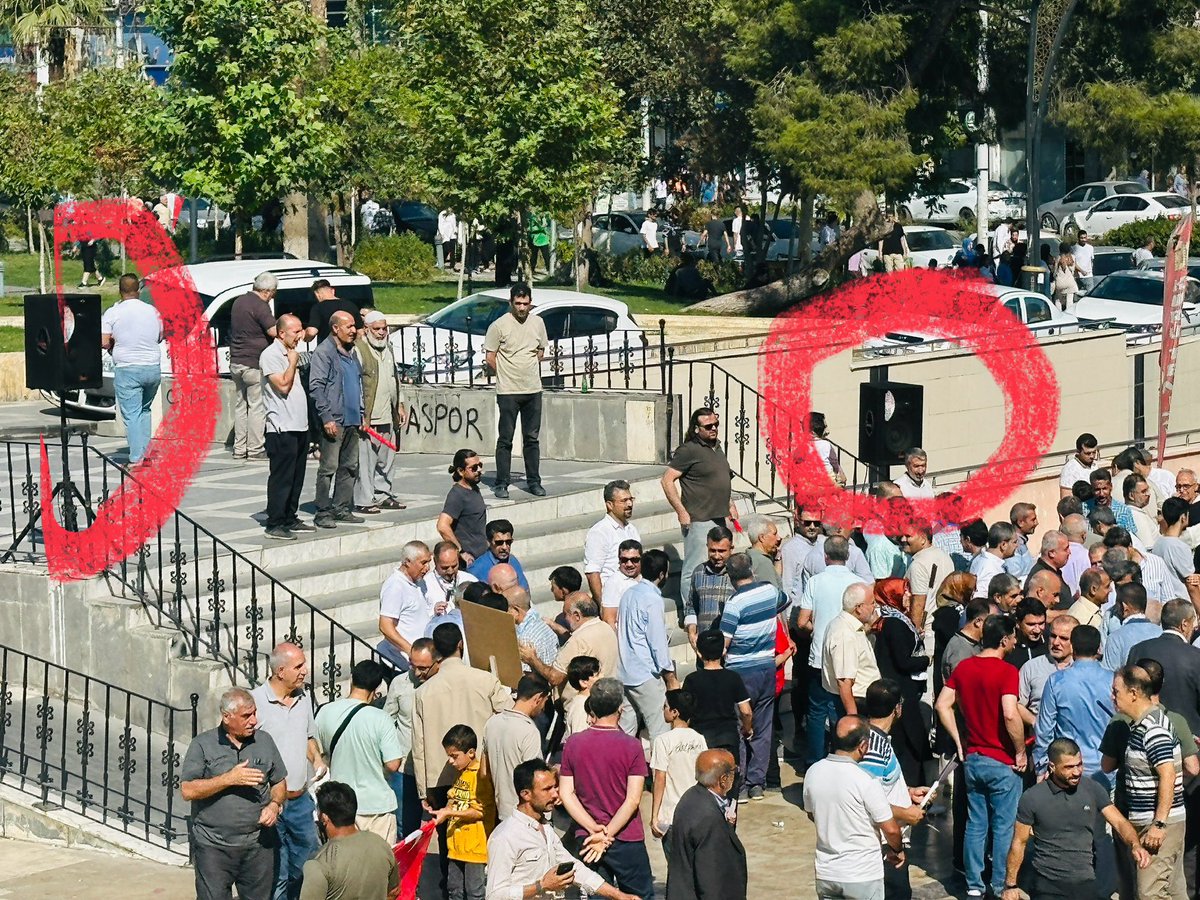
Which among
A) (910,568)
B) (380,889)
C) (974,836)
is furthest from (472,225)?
(380,889)

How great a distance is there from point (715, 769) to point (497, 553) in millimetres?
4123

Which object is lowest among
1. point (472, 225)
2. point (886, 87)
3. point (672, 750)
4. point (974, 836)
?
point (974, 836)

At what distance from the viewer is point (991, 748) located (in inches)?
436

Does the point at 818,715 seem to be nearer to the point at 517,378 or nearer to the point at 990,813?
the point at 990,813

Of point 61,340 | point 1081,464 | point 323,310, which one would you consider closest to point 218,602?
point 61,340

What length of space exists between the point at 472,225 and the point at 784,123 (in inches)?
260

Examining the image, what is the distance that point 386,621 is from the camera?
12273 millimetres

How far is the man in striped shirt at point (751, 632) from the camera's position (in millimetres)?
12492

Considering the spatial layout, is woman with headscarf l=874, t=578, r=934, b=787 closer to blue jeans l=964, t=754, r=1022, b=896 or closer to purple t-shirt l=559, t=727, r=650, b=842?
blue jeans l=964, t=754, r=1022, b=896

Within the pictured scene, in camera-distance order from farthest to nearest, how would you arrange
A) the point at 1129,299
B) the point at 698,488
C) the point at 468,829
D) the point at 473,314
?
the point at 1129,299 → the point at 473,314 → the point at 698,488 → the point at 468,829

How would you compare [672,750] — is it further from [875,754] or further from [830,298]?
[830,298]

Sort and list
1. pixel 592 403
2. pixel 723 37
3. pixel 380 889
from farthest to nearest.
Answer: pixel 723 37
pixel 592 403
pixel 380 889

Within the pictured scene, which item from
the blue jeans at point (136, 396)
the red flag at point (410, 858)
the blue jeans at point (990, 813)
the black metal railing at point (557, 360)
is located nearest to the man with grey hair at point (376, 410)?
the blue jeans at point (136, 396)

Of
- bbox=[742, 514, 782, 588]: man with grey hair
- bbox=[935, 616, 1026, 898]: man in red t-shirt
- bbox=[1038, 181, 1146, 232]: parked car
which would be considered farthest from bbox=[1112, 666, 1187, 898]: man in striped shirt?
bbox=[1038, 181, 1146, 232]: parked car
